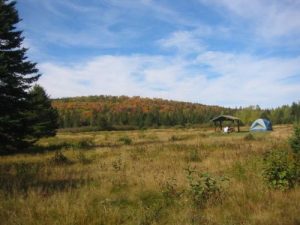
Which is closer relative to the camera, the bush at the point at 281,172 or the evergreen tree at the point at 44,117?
the bush at the point at 281,172

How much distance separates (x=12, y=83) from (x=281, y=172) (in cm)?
1837

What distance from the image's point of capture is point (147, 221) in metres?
6.13

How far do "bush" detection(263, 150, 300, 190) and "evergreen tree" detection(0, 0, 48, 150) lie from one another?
1691 cm

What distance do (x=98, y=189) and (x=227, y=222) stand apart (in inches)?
156

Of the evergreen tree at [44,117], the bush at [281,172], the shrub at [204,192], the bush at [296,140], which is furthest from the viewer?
the evergreen tree at [44,117]

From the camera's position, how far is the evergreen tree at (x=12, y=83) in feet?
72.4

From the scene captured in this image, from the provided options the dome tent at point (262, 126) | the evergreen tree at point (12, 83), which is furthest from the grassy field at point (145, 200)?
the dome tent at point (262, 126)

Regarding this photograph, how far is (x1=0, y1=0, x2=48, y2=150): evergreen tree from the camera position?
→ 2208cm

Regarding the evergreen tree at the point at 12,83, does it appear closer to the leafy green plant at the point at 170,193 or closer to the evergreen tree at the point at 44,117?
the evergreen tree at the point at 44,117

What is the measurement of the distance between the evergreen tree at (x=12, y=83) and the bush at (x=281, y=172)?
1691 centimetres

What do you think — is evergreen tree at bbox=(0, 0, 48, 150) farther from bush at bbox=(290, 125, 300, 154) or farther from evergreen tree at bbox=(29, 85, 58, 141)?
bush at bbox=(290, 125, 300, 154)

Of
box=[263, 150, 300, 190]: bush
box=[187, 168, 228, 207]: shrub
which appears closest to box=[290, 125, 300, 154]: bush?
box=[263, 150, 300, 190]: bush

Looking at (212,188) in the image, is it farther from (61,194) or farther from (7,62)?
(7,62)

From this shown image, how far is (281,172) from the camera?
8508 millimetres
